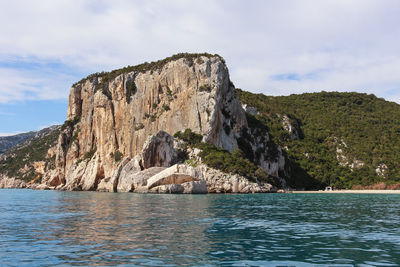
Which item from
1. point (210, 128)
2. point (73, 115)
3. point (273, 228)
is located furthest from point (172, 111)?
point (273, 228)

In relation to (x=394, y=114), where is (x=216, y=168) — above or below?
below

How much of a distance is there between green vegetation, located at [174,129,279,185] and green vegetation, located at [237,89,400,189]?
93.2 ft

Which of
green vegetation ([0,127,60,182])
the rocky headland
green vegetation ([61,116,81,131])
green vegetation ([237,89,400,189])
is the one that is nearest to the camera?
the rocky headland

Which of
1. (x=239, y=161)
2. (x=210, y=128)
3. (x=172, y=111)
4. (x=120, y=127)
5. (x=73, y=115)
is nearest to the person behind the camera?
(x=239, y=161)

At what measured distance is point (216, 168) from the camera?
6619cm

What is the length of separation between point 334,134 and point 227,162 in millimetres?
59074

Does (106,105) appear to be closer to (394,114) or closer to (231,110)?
(231,110)

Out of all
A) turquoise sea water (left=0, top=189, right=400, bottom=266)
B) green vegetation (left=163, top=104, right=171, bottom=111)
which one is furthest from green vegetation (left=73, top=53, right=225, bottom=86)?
turquoise sea water (left=0, top=189, right=400, bottom=266)

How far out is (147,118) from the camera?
3615 inches

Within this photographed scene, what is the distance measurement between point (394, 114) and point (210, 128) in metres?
76.9

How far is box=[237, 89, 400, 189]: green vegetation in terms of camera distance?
9669 cm

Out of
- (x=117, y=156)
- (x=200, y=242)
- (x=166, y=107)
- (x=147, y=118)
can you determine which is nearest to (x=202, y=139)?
(x=166, y=107)

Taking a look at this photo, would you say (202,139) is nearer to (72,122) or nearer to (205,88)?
(205,88)

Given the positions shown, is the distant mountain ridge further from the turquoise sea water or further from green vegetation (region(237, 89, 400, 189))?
the turquoise sea water
